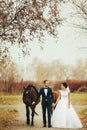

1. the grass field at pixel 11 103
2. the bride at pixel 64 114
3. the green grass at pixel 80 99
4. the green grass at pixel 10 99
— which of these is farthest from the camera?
the green grass at pixel 80 99

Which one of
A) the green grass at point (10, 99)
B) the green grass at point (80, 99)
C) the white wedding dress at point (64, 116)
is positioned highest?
the white wedding dress at point (64, 116)

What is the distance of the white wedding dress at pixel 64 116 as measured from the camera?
25891 mm

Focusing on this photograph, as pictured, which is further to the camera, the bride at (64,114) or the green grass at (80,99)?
the green grass at (80,99)

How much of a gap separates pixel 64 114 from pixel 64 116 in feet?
0.31

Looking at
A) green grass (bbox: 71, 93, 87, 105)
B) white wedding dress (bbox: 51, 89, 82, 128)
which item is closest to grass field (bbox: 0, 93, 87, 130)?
green grass (bbox: 71, 93, 87, 105)

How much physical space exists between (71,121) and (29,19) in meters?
5.02

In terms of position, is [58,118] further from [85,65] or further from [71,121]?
[85,65]

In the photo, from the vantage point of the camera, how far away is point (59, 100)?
26203mm

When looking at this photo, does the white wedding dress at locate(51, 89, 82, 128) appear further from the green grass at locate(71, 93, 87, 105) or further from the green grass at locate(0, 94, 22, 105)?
the green grass at locate(71, 93, 87, 105)

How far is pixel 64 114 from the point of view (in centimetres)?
2614

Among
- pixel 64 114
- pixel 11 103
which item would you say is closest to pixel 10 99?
pixel 11 103

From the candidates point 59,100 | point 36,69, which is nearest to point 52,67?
point 36,69

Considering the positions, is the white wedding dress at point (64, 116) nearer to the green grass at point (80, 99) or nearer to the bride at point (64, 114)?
the bride at point (64, 114)

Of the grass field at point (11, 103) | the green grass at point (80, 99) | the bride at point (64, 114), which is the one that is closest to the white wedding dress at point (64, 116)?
the bride at point (64, 114)
